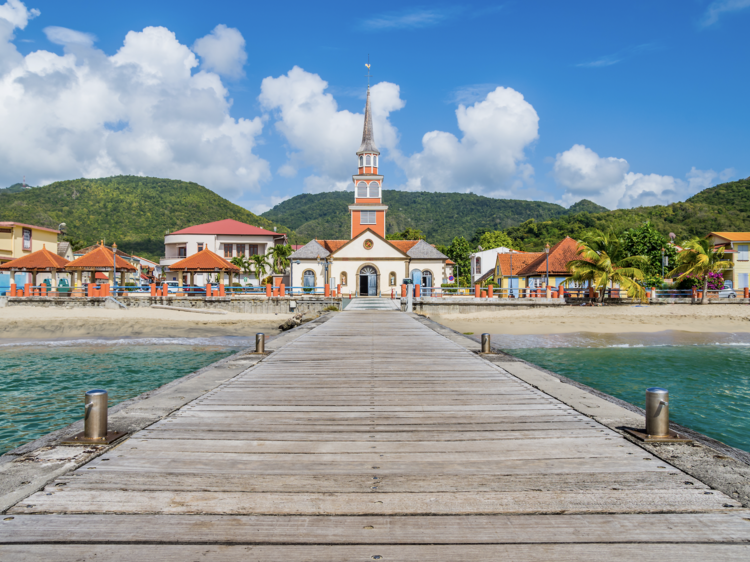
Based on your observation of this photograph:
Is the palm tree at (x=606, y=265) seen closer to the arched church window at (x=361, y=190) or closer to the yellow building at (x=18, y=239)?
the arched church window at (x=361, y=190)

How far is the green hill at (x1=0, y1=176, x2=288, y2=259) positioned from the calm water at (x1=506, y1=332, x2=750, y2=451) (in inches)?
3045

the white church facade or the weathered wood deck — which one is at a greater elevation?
the white church facade

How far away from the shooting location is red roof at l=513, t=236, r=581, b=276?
4292 centimetres

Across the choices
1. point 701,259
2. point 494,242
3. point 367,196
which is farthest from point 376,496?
point 494,242

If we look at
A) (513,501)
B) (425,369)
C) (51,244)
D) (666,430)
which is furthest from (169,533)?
(51,244)

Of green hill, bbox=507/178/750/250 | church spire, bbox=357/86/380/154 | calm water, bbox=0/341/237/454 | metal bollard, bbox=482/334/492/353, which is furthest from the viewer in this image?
green hill, bbox=507/178/750/250

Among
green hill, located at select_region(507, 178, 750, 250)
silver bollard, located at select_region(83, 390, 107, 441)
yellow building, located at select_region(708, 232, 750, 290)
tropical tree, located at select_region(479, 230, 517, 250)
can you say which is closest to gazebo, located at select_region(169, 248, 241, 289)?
silver bollard, located at select_region(83, 390, 107, 441)

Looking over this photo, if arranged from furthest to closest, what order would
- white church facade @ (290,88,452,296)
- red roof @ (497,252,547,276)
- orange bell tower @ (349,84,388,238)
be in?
red roof @ (497,252,547,276), orange bell tower @ (349,84,388,238), white church facade @ (290,88,452,296)

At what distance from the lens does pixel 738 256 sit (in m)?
42.2

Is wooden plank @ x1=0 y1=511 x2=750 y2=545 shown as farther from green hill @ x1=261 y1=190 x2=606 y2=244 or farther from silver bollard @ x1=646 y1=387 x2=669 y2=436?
green hill @ x1=261 y1=190 x2=606 y2=244

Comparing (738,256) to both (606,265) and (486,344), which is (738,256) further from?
(486,344)

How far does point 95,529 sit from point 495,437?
3.47m

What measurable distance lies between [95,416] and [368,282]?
122ft

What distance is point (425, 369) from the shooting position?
28.1 ft
